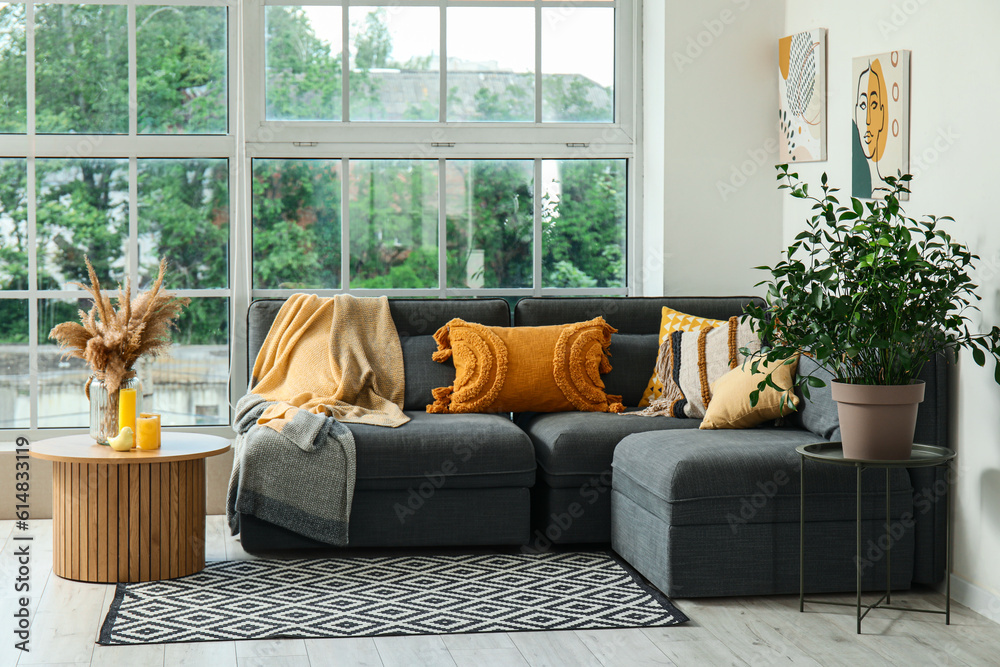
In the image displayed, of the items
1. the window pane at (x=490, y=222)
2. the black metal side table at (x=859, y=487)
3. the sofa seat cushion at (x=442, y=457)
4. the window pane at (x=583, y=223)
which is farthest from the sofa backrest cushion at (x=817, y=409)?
the window pane at (x=490, y=222)

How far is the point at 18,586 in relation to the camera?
3.10 metres

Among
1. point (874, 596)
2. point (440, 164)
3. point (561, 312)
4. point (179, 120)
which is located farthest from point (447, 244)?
point (874, 596)

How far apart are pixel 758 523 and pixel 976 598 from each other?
27.1 inches

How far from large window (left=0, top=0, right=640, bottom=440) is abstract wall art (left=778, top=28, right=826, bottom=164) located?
69cm

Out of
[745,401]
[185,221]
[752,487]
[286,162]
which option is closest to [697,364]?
[745,401]

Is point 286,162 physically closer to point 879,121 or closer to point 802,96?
point 802,96

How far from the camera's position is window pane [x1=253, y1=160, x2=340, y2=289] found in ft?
14.6

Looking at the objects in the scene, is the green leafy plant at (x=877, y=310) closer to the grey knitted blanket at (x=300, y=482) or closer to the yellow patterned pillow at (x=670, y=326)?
the yellow patterned pillow at (x=670, y=326)

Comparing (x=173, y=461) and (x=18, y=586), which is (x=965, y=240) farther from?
A: (x=18, y=586)

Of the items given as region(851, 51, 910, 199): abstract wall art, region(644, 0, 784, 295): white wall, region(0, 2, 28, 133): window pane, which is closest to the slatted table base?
region(0, 2, 28, 133): window pane

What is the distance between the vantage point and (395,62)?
177 inches

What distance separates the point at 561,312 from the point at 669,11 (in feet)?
4.70

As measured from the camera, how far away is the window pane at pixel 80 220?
426 cm

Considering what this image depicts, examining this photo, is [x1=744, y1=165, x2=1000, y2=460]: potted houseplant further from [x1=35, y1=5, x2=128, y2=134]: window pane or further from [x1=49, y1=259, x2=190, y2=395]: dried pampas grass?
[x1=35, y1=5, x2=128, y2=134]: window pane
